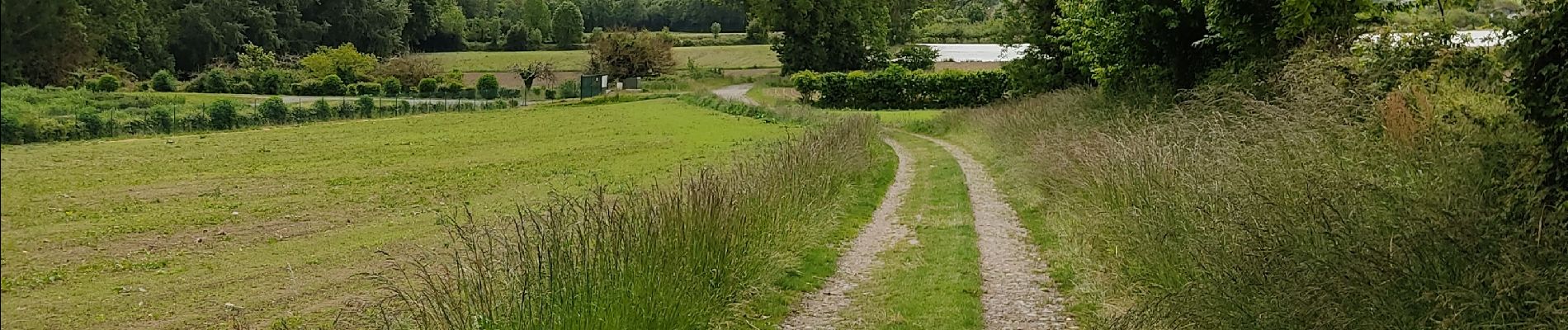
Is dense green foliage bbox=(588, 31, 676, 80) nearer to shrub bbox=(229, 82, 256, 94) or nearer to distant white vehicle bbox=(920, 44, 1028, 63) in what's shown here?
distant white vehicle bbox=(920, 44, 1028, 63)

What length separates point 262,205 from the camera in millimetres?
17875

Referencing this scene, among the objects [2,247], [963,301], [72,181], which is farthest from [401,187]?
[2,247]

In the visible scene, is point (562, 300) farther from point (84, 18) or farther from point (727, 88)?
point (727, 88)

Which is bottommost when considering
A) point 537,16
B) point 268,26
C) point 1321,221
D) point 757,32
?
point 1321,221

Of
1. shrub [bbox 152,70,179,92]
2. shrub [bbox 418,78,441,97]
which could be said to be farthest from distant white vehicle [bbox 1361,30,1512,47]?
shrub [bbox 418,78,441,97]

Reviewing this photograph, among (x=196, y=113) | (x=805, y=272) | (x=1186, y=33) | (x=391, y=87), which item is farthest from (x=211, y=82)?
(x=805, y=272)

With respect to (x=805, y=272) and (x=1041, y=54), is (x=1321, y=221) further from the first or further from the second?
(x=1041, y=54)

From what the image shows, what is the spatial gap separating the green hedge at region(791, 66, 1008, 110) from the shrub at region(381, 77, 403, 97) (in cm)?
2384

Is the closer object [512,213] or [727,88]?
[512,213]

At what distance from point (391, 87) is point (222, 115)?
2776 cm

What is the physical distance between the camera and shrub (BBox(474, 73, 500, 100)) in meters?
58.8

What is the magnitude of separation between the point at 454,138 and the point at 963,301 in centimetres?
2855

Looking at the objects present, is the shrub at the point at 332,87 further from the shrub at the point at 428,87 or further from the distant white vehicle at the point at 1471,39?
the distant white vehicle at the point at 1471,39

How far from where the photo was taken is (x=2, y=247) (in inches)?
81.2
